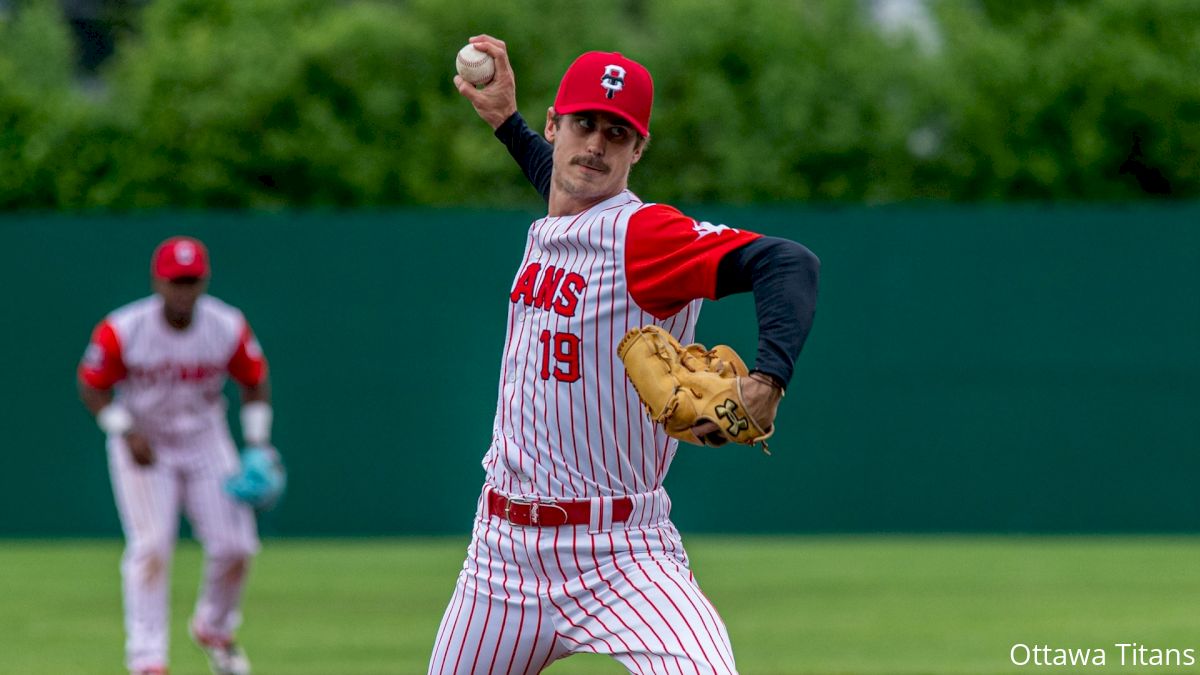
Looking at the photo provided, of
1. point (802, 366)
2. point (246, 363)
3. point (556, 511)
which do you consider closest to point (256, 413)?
point (246, 363)

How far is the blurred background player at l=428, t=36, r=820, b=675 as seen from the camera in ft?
15.9

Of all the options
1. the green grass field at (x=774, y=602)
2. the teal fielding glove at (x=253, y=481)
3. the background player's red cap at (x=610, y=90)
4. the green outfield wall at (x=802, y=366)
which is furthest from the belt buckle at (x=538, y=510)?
the green outfield wall at (x=802, y=366)

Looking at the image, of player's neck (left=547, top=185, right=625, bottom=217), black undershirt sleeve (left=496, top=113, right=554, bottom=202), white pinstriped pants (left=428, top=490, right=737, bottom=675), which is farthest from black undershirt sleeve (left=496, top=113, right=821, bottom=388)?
black undershirt sleeve (left=496, top=113, right=554, bottom=202)

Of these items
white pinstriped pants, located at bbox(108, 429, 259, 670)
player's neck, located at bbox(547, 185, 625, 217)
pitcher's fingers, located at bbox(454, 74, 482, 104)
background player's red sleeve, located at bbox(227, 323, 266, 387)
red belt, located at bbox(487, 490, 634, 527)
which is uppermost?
pitcher's fingers, located at bbox(454, 74, 482, 104)

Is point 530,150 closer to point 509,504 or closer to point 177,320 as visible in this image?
point 509,504

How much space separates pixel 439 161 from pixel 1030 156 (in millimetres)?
6608

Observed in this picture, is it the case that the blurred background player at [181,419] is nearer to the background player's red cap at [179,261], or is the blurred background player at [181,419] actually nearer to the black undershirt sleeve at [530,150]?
the background player's red cap at [179,261]

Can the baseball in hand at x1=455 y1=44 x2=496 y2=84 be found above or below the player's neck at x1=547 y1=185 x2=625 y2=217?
above

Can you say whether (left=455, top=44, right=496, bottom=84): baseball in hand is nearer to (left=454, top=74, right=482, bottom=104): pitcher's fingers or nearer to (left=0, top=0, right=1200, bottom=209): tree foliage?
(left=454, top=74, right=482, bottom=104): pitcher's fingers

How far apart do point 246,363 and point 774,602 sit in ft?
12.3

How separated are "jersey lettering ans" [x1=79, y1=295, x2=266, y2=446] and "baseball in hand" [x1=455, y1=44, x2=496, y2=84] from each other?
162 inches

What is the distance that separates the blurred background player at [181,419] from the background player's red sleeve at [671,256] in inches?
194

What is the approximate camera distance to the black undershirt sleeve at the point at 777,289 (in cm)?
441

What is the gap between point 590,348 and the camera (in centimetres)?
496
